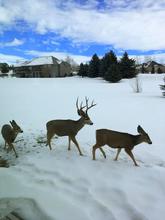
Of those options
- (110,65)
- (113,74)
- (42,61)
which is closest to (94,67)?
(110,65)

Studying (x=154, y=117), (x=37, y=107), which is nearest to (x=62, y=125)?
(x=154, y=117)

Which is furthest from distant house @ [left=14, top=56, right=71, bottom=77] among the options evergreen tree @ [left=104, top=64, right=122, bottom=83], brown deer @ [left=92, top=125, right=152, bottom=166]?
brown deer @ [left=92, top=125, right=152, bottom=166]

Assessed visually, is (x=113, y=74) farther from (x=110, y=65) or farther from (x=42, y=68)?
(x=42, y=68)

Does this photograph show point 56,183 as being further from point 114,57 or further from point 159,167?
point 114,57

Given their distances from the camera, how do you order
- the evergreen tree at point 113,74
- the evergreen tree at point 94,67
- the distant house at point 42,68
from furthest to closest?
the distant house at point 42,68
the evergreen tree at point 94,67
the evergreen tree at point 113,74

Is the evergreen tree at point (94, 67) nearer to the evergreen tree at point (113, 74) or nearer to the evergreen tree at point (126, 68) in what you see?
the evergreen tree at point (126, 68)

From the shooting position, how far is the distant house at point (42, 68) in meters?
68.9

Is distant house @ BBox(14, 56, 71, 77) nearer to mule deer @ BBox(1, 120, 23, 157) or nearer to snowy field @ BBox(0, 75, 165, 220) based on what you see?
snowy field @ BBox(0, 75, 165, 220)

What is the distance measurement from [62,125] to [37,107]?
430 inches

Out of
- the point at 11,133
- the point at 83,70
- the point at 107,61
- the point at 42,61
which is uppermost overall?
the point at 42,61

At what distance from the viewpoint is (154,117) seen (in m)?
15.8

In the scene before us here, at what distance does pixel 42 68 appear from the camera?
2714 inches

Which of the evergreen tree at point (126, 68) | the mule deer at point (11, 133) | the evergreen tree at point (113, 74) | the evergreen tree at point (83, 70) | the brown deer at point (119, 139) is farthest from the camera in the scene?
the evergreen tree at point (83, 70)

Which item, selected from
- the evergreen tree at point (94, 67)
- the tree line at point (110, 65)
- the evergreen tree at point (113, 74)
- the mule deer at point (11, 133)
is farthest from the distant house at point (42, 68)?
the mule deer at point (11, 133)
